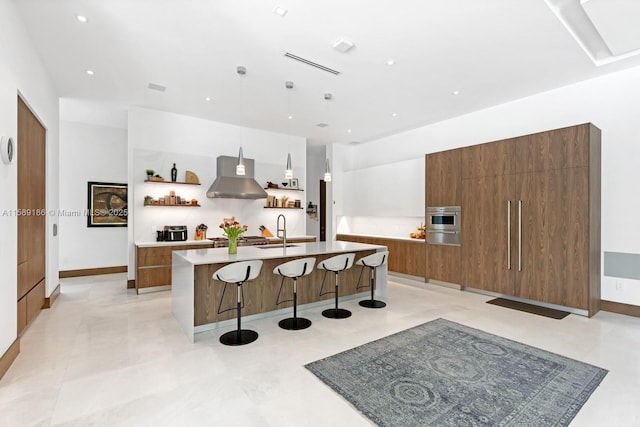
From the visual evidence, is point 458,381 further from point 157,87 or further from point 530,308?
point 157,87

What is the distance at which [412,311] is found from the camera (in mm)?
4293

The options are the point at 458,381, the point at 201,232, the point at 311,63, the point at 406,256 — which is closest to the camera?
the point at 458,381

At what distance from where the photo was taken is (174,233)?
5574 mm

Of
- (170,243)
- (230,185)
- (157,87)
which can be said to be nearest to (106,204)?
(170,243)

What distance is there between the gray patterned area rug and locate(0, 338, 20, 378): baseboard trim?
8.15 ft

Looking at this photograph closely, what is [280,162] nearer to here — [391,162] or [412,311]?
[391,162]

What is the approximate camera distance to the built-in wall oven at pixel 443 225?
550cm

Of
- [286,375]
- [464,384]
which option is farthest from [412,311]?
[286,375]

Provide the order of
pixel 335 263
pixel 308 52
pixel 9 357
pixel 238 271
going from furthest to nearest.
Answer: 1. pixel 335 263
2. pixel 308 52
3. pixel 238 271
4. pixel 9 357

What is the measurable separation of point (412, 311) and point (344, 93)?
3360mm

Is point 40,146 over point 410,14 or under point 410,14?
under

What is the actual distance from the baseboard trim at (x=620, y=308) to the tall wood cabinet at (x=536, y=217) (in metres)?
0.24

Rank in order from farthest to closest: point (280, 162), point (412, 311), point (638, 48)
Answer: point (280, 162) → point (412, 311) → point (638, 48)

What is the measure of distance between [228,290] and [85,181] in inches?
191
